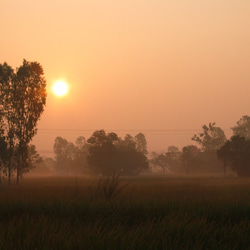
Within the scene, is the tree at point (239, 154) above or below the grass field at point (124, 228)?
above

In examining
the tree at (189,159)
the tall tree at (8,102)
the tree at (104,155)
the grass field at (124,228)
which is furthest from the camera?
the tree at (189,159)

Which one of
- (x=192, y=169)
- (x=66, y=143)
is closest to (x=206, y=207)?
(x=192, y=169)

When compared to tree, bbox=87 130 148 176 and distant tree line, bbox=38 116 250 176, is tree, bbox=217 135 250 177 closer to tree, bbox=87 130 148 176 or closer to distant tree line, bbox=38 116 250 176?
distant tree line, bbox=38 116 250 176

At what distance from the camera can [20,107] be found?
4462 cm

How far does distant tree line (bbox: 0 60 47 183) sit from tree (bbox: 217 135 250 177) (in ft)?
125

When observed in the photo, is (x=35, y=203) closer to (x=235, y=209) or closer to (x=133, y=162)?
(x=235, y=209)

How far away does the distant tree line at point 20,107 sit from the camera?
43.5 m

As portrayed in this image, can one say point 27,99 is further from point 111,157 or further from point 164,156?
point 164,156

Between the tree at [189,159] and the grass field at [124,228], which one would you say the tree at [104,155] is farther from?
the grass field at [124,228]

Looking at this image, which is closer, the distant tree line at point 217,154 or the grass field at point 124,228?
the grass field at point 124,228

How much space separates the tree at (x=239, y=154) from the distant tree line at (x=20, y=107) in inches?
1503

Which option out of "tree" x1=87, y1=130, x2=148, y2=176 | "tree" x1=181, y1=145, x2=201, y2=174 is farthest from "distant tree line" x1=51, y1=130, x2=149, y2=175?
"tree" x1=181, y1=145, x2=201, y2=174

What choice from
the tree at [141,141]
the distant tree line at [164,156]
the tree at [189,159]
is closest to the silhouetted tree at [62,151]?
the distant tree line at [164,156]

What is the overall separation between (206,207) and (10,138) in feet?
110
